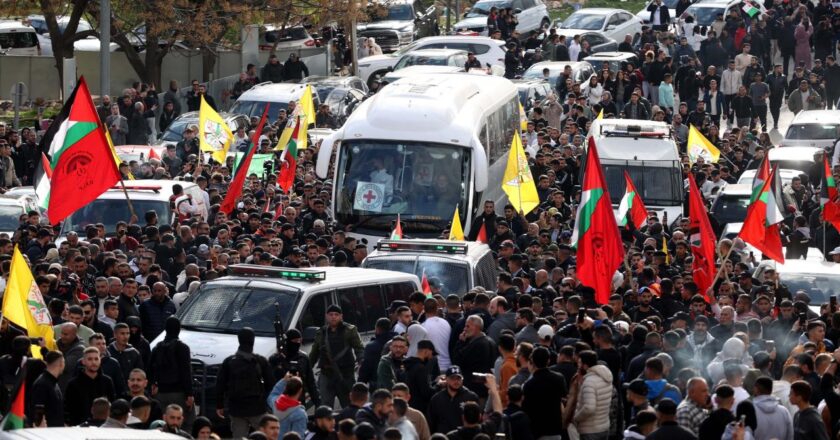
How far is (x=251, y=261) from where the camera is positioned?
19312mm

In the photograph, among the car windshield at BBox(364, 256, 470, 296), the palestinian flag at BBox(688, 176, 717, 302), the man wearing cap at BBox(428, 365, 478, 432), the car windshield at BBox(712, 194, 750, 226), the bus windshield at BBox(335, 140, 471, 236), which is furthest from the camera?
the car windshield at BBox(712, 194, 750, 226)

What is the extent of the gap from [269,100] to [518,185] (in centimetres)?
1088

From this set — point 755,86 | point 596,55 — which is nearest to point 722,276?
point 755,86

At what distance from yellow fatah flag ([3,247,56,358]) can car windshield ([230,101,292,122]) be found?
18.8 metres

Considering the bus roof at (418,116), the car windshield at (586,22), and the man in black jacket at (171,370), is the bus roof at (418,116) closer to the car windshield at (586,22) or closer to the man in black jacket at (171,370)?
the man in black jacket at (171,370)

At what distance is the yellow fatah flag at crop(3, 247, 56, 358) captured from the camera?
46.5 feet

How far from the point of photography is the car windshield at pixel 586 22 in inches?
1772

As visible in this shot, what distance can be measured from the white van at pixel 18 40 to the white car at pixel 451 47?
786cm

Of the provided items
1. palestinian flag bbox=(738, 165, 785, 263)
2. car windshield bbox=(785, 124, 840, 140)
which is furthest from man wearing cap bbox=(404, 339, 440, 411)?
car windshield bbox=(785, 124, 840, 140)

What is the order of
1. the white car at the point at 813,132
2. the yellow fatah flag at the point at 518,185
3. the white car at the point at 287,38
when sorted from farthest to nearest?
the white car at the point at 287,38
the white car at the point at 813,132
the yellow fatah flag at the point at 518,185

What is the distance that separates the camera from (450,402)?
1292 centimetres

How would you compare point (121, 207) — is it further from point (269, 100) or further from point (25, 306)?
point (269, 100)

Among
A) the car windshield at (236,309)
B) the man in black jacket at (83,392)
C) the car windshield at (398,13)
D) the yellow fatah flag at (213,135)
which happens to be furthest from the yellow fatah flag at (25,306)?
the car windshield at (398,13)

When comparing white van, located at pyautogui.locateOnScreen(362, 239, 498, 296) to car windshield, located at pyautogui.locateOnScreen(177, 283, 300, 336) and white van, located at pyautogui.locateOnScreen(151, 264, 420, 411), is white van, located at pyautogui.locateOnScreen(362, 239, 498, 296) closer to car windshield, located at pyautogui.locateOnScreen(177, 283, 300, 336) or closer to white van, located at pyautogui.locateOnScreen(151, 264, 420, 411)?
white van, located at pyautogui.locateOnScreen(151, 264, 420, 411)
